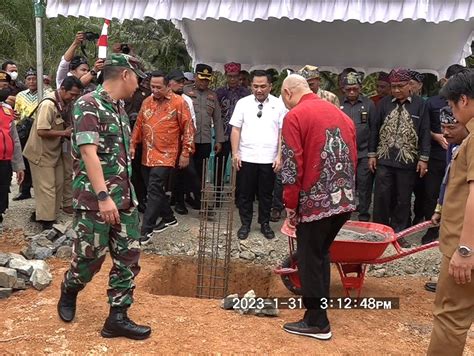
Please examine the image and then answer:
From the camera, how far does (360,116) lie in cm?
628

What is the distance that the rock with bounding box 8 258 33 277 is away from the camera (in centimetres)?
461

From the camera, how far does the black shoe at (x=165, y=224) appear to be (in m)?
6.40

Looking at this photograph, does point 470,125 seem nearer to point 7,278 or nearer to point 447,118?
point 447,118

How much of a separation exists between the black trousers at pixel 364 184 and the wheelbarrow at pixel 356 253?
5.15ft

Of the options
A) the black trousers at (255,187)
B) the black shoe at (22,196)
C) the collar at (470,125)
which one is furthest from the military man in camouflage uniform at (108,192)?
the black shoe at (22,196)

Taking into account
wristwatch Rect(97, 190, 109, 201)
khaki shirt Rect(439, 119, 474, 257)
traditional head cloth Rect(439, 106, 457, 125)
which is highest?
traditional head cloth Rect(439, 106, 457, 125)

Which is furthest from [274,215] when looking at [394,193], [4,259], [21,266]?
[4,259]

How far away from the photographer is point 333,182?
3604 mm

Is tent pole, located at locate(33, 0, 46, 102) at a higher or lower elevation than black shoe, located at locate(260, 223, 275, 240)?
higher

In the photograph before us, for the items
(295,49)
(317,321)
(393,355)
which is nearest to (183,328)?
(317,321)

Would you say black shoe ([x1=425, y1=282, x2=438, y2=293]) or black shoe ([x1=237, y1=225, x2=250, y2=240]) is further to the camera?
black shoe ([x1=237, y1=225, x2=250, y2=240])

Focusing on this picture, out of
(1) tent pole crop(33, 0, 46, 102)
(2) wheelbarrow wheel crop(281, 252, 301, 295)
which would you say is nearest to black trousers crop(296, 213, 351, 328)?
(2) wheelbarrow wheel crop(281, 252, 301, 295)

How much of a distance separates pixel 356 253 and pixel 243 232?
2047 mm

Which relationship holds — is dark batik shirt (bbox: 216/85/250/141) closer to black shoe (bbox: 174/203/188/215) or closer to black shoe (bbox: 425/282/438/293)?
black shoe (bbox: 174/203/188/215)
